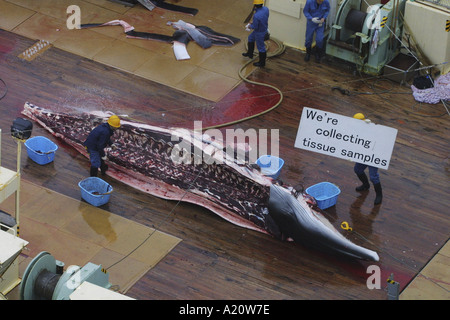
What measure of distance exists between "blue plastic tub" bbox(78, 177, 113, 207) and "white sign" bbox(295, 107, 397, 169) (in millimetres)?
3057

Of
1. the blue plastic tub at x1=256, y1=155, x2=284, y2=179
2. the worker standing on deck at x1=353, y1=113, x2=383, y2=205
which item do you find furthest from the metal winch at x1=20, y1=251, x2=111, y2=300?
the worker standing on deck at x1=353, y1=113, x2=383, y2=205

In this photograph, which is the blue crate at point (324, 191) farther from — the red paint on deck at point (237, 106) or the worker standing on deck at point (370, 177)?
the red paint on deck at point (237, 106)

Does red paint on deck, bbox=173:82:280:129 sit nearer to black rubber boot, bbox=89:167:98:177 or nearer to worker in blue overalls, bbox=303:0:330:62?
worker in blue overalls, bbox=303:0:330:62

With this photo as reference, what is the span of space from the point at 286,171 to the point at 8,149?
456 centimetres

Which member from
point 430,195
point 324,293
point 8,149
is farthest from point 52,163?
point 430,195

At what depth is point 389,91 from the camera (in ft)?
53.2

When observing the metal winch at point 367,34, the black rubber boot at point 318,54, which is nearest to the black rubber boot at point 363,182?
the metal winch at point 367,34

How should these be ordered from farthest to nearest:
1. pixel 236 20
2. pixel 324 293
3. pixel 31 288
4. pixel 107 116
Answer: pixel 236 20
pixel 107 116
pixel 324 293
pixel 31 288

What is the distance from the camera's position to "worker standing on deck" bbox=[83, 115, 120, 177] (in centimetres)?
1362

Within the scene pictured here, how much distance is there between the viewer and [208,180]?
1330cm

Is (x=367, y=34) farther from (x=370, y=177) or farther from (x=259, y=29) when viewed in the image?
(x=370, y=177)

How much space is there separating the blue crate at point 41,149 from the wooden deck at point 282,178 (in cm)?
13

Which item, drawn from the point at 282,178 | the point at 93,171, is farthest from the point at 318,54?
the point at 93,171

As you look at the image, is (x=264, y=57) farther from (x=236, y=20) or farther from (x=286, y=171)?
(x=286, y=171)
